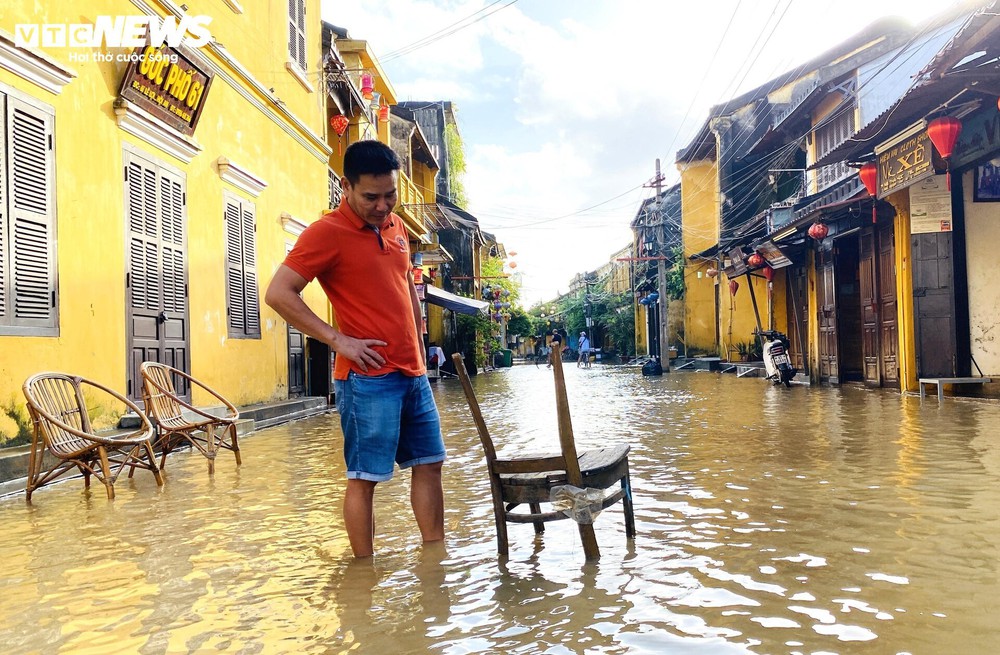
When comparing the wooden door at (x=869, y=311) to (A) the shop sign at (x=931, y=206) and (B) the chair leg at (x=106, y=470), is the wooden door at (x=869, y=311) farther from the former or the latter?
(B) the chair leg at (x=106, y=470)

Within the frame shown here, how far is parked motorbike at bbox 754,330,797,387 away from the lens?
16.3 m

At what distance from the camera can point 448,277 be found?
128 feet

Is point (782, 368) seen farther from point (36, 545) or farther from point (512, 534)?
point (36, 545)

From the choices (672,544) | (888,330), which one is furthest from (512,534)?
(888,330)

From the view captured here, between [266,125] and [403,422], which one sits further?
[266,125]

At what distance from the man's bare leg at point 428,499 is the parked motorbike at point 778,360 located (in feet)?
45.9

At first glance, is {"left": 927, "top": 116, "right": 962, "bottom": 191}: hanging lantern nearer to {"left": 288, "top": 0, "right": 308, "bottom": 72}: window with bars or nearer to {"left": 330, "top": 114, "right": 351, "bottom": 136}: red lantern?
{"left": 288, "top": 0, "right": 308, "bottom": 72}: window with bars

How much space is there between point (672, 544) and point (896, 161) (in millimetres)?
9320

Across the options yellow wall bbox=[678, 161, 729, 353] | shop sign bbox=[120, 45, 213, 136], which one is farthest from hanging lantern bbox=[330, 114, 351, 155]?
yellow wall bbox=[678, 161, 729, 353]

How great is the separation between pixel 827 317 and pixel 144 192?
13.9m

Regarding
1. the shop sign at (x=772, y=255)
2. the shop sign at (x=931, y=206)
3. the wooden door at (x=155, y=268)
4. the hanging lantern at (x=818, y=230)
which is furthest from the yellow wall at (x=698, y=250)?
the wooden door at (x=155, y=268)

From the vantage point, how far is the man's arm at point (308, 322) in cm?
323

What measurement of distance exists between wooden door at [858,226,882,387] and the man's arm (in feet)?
43.8

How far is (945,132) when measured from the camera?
920cm
